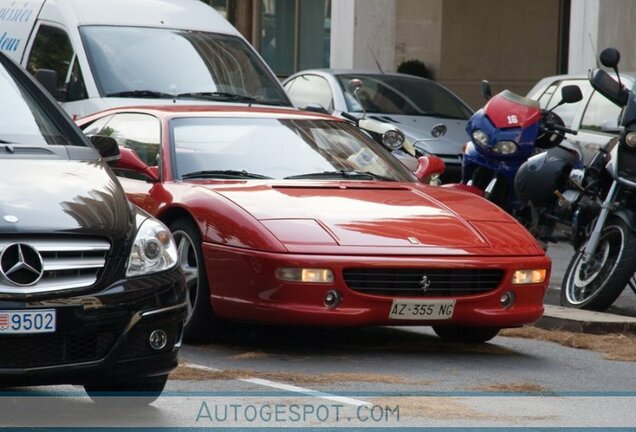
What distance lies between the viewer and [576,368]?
8.80 meters

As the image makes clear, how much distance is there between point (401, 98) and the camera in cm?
1923

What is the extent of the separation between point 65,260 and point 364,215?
2.75 meters

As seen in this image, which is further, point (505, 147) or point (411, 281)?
point (505, 147)

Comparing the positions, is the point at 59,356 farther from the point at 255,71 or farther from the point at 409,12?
the point at 409,12

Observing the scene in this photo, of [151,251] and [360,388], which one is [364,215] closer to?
[360,388]

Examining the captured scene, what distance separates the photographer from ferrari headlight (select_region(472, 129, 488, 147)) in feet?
43.6

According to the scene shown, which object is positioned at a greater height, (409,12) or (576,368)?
(576,368)

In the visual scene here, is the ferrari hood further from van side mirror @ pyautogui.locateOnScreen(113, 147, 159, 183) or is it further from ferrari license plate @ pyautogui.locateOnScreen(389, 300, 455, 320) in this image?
van side mirror @ pyautogui.locateOnScreen(113, 147, 159, 183)

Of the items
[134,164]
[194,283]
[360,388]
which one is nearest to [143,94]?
[134,164]

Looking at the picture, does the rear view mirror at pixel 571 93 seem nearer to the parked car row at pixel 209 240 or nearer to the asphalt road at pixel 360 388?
the parked car row at pixel 209 240

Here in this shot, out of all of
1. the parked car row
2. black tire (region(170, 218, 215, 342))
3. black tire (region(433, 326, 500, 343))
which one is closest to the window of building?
the parked car row

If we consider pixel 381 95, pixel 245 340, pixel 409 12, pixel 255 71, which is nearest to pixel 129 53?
pixel 255 71

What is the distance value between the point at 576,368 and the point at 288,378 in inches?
67.5

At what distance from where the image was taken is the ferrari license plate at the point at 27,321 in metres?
6.35
